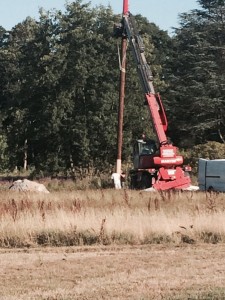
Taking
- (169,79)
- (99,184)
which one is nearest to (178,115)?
(169,79)

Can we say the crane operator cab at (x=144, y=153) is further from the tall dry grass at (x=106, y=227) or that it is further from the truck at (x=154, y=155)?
the tall dry grass at (x=106, y=227)

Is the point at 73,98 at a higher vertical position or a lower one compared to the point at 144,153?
higher

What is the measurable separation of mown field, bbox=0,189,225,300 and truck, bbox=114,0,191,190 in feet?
44.1

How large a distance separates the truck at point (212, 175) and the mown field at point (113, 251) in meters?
15.0

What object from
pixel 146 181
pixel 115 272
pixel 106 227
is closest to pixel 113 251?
pixel 106 227

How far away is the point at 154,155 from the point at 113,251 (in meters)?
20.7

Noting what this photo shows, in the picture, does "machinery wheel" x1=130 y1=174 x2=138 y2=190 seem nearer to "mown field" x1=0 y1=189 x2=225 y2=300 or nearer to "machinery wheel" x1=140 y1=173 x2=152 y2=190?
"machinery wheel" x1=140 y1=173 x2=152 y2=190

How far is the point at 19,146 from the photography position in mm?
50031

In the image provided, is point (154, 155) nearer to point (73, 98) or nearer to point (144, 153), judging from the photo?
point (144, 153)

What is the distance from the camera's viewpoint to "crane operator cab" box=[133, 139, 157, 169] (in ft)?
108

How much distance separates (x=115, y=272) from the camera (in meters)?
10.1

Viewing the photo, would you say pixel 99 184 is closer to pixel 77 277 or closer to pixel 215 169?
pixel 215 169

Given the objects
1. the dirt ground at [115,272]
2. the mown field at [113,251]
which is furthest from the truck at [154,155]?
the dirt ground at [115,272]

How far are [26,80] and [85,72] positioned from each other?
5057 mm
